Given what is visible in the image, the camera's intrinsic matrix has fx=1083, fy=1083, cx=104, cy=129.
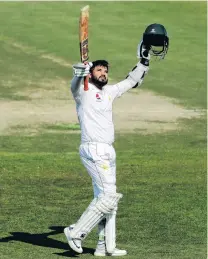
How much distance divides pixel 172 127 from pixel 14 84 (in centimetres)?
625

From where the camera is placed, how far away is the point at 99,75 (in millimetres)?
14219

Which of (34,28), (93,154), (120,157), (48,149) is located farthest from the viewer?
(34,28)

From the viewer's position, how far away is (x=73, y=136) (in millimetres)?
25438

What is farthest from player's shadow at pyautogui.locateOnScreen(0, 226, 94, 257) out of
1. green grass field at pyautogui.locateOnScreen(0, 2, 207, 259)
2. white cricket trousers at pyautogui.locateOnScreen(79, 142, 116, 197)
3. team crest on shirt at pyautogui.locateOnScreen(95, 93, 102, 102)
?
team crest on shirt at pyautogui.locateOnScreen(95, 93, 102, 102)

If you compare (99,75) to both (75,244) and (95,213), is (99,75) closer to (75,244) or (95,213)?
(95,213)

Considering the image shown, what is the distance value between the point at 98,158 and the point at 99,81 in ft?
3.39

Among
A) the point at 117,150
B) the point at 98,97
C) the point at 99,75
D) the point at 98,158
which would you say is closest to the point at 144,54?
the point at 99,75

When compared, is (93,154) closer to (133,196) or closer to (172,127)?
(133,196)

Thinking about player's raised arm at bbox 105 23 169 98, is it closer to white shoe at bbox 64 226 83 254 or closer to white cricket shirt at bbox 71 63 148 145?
white cricket shirt at bbox 71 63 148 145

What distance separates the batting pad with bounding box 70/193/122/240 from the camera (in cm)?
1394

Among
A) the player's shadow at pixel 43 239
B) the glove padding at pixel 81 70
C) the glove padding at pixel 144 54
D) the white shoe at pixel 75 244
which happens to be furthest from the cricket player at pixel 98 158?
the glove padding at pixel 144 54

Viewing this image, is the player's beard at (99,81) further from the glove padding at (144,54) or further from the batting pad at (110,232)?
the batting pad at (110,232)

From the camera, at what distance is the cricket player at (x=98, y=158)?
45.9 ft

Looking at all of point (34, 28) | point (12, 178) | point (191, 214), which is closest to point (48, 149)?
point (12, 178)
